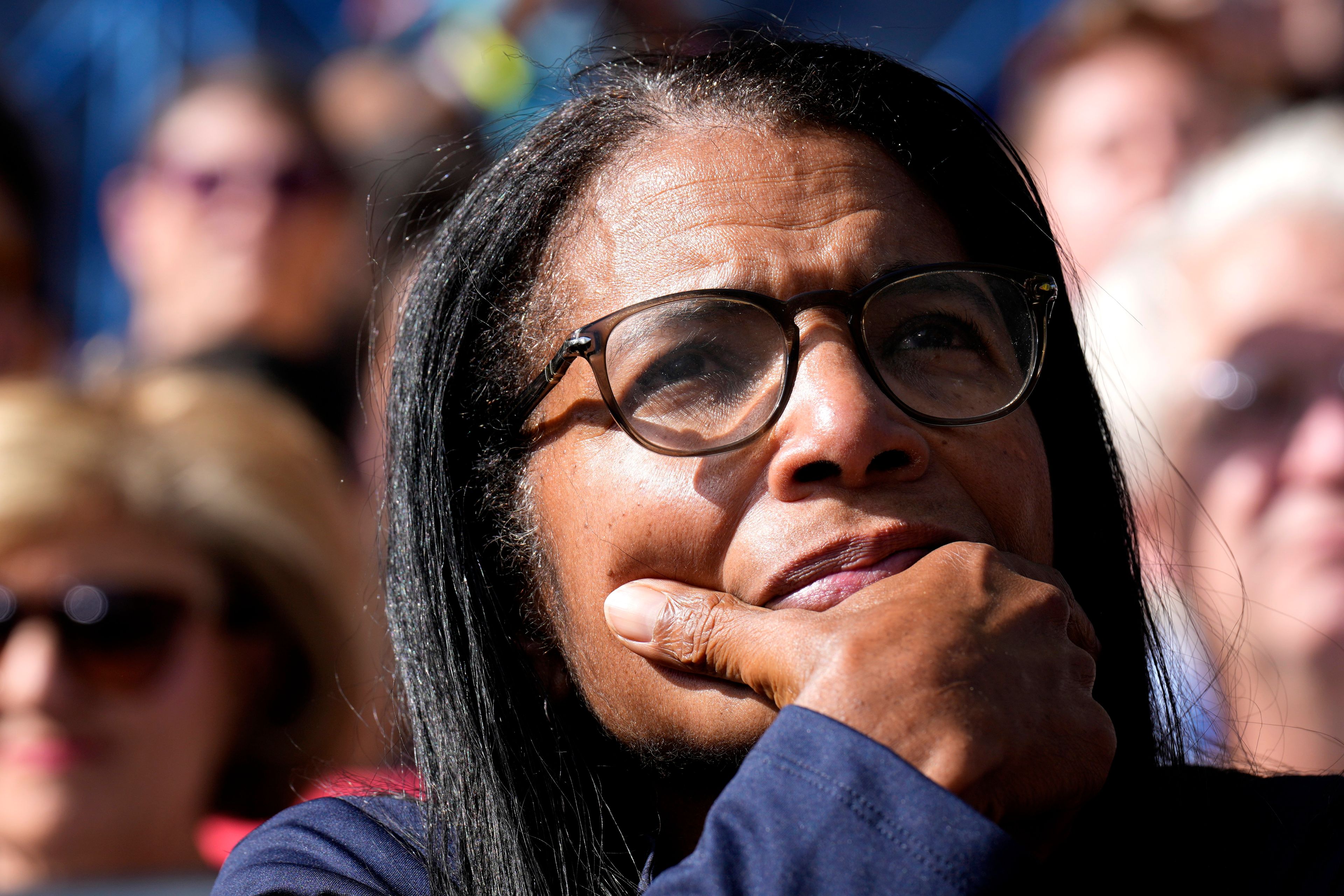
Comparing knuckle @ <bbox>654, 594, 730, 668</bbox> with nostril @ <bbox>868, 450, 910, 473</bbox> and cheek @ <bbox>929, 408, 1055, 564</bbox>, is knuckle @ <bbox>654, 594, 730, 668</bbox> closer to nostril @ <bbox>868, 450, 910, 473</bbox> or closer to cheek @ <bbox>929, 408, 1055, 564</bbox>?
nostril @ <bbox>868, 450, 910, 473</bbox>

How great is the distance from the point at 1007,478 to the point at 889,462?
221mm

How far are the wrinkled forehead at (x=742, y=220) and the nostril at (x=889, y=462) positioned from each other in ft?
0.90

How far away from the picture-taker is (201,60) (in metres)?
6.33

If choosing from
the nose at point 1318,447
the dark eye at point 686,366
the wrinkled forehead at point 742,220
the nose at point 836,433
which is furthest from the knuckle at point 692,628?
the nose at point 1318,447

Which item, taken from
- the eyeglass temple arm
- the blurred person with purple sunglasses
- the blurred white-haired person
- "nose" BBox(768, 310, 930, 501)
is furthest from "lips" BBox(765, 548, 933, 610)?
the blurred person with purple sunglasses

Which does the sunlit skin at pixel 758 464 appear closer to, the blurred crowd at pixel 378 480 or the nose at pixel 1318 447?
the blurred crowd at pixel 378 480

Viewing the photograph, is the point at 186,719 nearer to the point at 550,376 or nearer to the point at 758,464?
the point at 550,376

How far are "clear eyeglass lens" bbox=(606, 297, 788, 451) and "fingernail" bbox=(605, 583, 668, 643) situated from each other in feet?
0.69

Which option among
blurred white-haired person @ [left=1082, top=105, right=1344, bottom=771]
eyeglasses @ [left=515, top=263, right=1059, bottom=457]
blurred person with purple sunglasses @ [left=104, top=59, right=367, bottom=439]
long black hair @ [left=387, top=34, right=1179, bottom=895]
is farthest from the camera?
blurred person with purple sunglasses @ [left=104, top=59, right=367, bottom=439]

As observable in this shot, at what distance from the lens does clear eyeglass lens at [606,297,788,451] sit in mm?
1810

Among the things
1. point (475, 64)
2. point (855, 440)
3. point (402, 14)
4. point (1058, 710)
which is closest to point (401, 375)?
point (855, 440)

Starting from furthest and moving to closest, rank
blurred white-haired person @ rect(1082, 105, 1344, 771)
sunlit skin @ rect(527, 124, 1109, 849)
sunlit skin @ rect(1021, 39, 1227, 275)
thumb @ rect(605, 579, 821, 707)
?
sunlit skin @ rect(1021, 39, 1227, 275)
blurred white-haired person @ rect(1082, 105, 1344, 771)
sunlit skin @ rect(527, 124, 1109, 849)
thumb @ rect(605, 579, 821, 707)

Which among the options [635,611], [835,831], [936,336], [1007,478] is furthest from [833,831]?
[936,336]

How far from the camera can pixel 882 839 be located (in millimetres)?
1385
